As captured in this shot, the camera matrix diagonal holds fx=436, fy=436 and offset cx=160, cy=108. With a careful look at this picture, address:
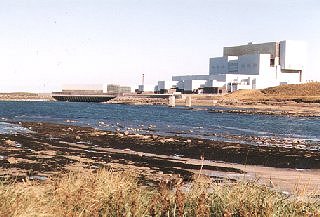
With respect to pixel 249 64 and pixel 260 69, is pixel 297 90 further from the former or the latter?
pixel 249 64

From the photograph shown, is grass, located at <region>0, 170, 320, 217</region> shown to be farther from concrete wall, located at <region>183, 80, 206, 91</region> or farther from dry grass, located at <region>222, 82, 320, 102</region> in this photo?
concrete wall, located at <region>183, 80, 206, 91</region>

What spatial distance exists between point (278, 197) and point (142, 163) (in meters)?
11.8

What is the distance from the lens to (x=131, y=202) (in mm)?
9539

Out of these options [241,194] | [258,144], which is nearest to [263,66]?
[258,144]

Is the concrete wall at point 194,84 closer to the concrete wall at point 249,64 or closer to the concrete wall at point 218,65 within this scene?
the concrete wall at point 218,65

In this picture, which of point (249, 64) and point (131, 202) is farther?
point (249, 64)

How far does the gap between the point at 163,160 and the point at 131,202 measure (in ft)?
47.2

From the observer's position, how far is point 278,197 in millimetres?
11305

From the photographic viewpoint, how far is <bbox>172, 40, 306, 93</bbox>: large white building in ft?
545

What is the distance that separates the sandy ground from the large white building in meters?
135

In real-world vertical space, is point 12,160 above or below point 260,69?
below

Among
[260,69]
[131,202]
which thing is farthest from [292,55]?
[131,202]

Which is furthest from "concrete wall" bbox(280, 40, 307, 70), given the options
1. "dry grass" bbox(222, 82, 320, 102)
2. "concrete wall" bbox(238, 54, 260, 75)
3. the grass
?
the grass

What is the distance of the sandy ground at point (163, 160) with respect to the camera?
61.2 feet
